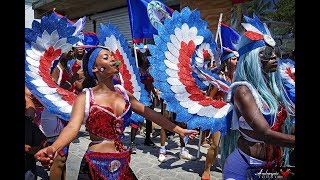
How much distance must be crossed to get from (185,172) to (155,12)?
254 centimetres

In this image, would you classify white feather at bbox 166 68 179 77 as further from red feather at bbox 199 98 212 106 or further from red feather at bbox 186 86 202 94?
red feather at bbox 199 98 212 106

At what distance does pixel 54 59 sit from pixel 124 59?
0.75 metres

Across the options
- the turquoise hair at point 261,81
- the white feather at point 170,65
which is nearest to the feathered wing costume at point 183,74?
the white feather at point 170,65

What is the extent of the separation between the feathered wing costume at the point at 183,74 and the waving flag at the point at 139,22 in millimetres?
2751

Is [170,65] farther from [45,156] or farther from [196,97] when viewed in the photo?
[45,156]

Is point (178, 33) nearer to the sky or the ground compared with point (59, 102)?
nearer to the sky

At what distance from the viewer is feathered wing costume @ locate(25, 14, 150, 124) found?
125 inches

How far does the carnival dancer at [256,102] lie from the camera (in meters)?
2.77

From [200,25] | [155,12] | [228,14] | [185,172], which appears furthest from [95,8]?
[200,25]

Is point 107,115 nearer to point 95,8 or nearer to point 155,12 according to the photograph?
point 155,12

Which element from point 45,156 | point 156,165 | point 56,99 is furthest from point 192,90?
point 156,165

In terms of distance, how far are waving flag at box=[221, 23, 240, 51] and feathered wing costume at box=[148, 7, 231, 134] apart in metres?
1.72

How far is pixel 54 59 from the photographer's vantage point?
3.64 meters
